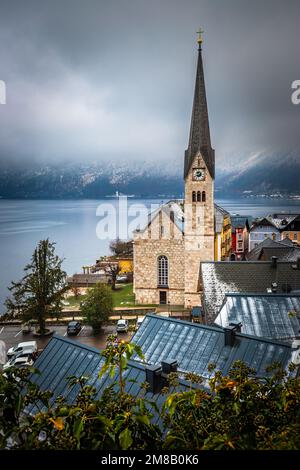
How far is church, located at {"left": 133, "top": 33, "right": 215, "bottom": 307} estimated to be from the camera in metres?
22.0

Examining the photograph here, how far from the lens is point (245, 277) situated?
47.1ft

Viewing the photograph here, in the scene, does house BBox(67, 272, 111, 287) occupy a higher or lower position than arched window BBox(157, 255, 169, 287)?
lower

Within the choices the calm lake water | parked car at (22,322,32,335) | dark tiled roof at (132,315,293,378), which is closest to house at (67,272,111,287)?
the calm lake water

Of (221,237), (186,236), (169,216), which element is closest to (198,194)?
(169,216)

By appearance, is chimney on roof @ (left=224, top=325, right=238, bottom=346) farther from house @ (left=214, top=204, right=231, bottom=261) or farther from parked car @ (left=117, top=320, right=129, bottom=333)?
house @ (left=214, top=204, right=231, bottom=261)

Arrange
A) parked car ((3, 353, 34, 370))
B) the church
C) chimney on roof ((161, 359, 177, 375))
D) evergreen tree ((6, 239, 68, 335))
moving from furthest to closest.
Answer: the church, evergreen tree ((6, 239, 68, 335)), parked car ((3, 353, 34, 370)), chimney on roof ((161, 359, 177, 375))

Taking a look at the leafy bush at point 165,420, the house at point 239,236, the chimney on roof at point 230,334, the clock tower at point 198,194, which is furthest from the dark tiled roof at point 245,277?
the house at point 239,236

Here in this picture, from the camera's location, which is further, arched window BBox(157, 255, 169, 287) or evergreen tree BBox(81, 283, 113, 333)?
arched window BBox(157, 255, 169, 287)

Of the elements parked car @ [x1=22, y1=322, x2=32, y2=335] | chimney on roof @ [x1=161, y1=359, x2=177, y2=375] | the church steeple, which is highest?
the church steeple

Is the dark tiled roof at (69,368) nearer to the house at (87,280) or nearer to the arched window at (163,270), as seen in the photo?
the arched window at (163,270)

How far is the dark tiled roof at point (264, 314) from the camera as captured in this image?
9.44 metres

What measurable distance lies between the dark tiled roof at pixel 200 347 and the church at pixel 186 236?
13521 millimetres
